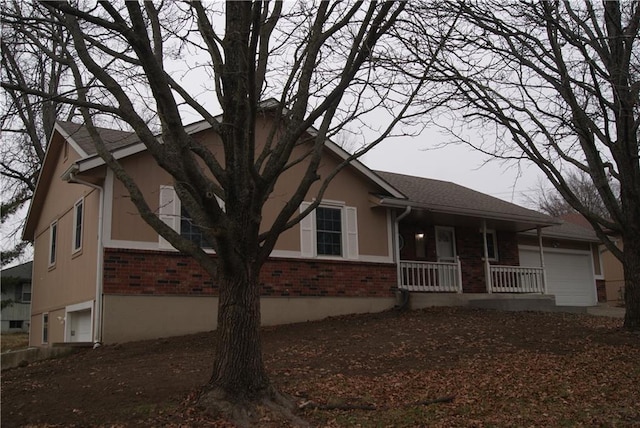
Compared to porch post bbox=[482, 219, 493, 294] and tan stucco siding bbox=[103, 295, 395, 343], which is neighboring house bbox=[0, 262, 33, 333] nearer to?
tan stucco siding bbox=[103, 295, 395, 343]

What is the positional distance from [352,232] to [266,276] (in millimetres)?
2697

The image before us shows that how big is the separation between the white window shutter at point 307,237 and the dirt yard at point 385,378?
2350 mm

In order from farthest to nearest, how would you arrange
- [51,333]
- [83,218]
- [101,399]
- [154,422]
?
[51,333]
[83,218]
[101,399]
[154,422]

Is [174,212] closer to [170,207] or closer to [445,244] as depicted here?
[170,207]

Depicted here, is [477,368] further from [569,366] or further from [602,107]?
[602,107]

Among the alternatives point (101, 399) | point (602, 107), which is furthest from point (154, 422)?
point (602, 107)

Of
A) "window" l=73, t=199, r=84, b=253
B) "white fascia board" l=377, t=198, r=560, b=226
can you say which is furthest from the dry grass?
"white fascia board" l=377, t=198, r=560, b=226

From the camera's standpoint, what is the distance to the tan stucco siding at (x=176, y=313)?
1204cm

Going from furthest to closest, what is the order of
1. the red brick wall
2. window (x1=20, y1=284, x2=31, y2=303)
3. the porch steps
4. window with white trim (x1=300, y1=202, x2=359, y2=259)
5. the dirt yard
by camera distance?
window (x1=20, y1=284, x2=31, y2=303)
the porch steps
window with white trim (x1=300, y1=202, x2=359, y2=259)
the red brick wall
the dirt yard

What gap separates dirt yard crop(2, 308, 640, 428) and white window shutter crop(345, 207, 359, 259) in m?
2.79

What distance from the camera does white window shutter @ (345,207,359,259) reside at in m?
15.4

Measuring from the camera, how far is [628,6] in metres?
11.1

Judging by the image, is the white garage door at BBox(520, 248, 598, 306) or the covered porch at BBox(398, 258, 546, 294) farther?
the white garage door at BBox(520, 248, 598, 306)

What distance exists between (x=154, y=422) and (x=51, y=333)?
10831 millimetres
